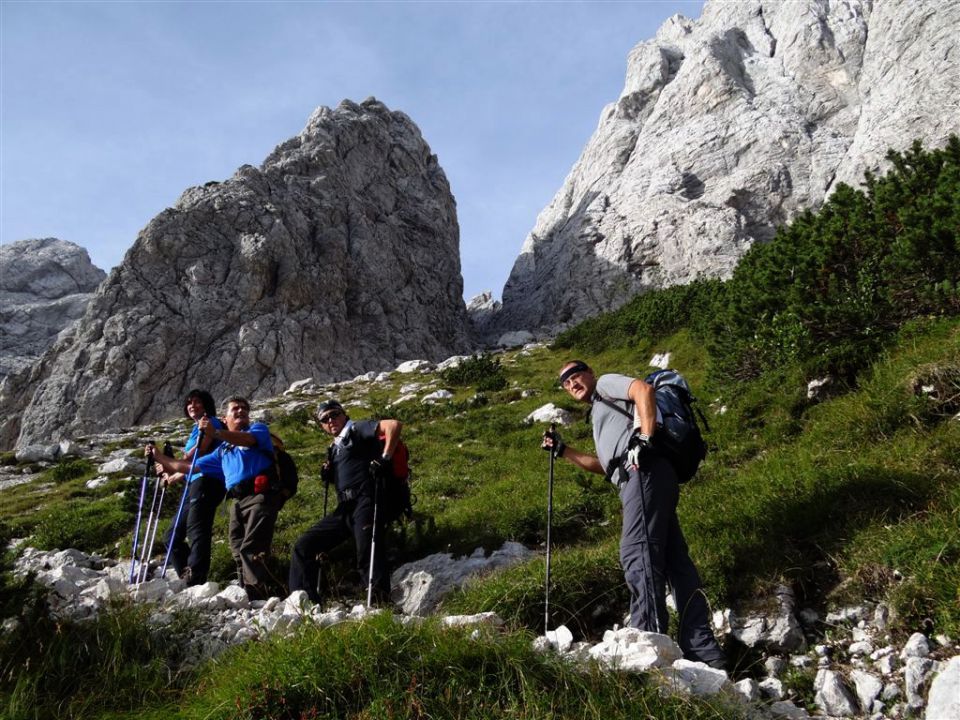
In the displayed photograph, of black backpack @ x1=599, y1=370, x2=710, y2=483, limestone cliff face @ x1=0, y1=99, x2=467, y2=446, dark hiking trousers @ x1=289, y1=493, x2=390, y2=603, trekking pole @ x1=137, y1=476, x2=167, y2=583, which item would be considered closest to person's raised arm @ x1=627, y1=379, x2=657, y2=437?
black backpack @ x1=599, y1=370, x2=710, y2=483

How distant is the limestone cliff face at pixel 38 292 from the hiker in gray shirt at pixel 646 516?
92703 mm

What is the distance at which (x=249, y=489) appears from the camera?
319 inches

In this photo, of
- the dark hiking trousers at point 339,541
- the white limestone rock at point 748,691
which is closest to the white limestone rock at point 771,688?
the white limestone rock at point 748,691

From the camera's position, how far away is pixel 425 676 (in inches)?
148

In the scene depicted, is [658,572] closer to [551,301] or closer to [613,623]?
[613,623]

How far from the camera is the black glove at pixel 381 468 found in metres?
7.27

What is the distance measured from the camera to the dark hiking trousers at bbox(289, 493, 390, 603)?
7.05 metres

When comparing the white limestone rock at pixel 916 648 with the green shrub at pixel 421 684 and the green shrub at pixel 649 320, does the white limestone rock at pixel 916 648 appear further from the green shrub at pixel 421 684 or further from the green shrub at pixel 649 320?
the green shrub at pixel 649 320

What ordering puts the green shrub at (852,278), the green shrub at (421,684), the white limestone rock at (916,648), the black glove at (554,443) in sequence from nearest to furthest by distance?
the green shrub at (421,684) < the white limestone rock at (916,648) < the black glove at (554,443) < the green shrub at (852,278)

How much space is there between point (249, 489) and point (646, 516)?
512cm

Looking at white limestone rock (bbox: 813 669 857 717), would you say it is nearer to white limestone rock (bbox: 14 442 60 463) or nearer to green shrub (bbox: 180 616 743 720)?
green shrub (bbox: 180 616 743 720)

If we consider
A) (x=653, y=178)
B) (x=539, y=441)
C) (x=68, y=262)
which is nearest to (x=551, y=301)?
(x=653, y=178)

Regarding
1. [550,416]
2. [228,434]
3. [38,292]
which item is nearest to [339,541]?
[228,434]

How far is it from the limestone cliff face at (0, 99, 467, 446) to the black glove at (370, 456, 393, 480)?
50.6 meters
